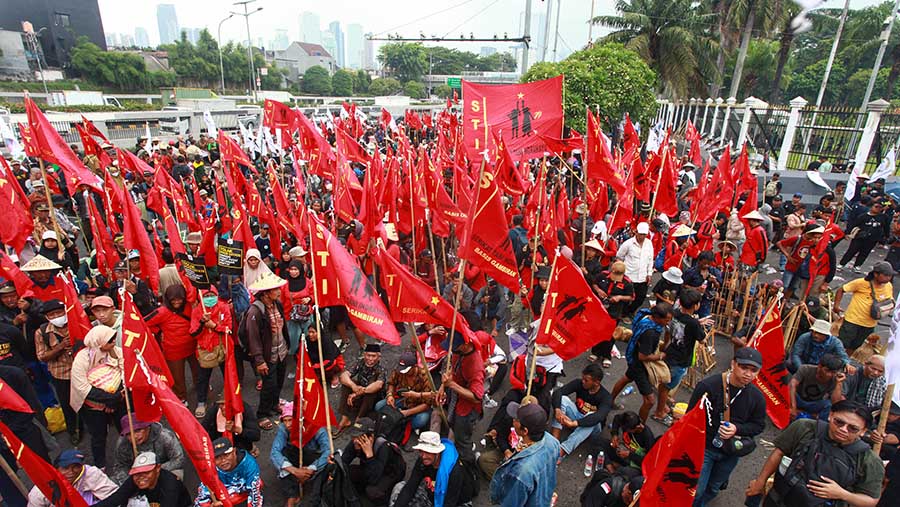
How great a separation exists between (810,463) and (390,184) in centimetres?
725

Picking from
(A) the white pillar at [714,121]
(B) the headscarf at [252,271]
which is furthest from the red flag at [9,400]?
(A) the white pillar at [714,121]

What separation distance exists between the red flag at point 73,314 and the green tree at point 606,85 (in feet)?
49.6

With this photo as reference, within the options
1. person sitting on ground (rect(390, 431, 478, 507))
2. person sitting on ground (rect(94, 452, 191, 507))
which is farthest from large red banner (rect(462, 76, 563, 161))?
person sitting on ground (rect(94, 452, 191, 507))

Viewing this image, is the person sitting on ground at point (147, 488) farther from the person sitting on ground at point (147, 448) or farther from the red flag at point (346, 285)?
the red flag at point (346, 285)

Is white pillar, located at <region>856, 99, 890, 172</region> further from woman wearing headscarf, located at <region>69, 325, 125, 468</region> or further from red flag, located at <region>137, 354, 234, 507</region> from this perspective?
woman wearing headscarf, located at <region>69, 325, 125, 468</region>

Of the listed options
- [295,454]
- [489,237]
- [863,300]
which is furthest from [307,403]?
[863,300]

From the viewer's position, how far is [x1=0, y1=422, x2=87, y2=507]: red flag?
349cm

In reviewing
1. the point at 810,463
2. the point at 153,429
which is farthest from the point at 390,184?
the point at 810,463

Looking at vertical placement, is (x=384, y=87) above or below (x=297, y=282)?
above

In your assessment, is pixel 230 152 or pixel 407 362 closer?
pixel 407 362

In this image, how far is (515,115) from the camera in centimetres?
802

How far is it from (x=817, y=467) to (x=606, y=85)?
16.4 m

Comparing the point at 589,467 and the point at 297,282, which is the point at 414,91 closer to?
the point at 297,282

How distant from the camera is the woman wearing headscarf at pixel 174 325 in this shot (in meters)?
5.34
